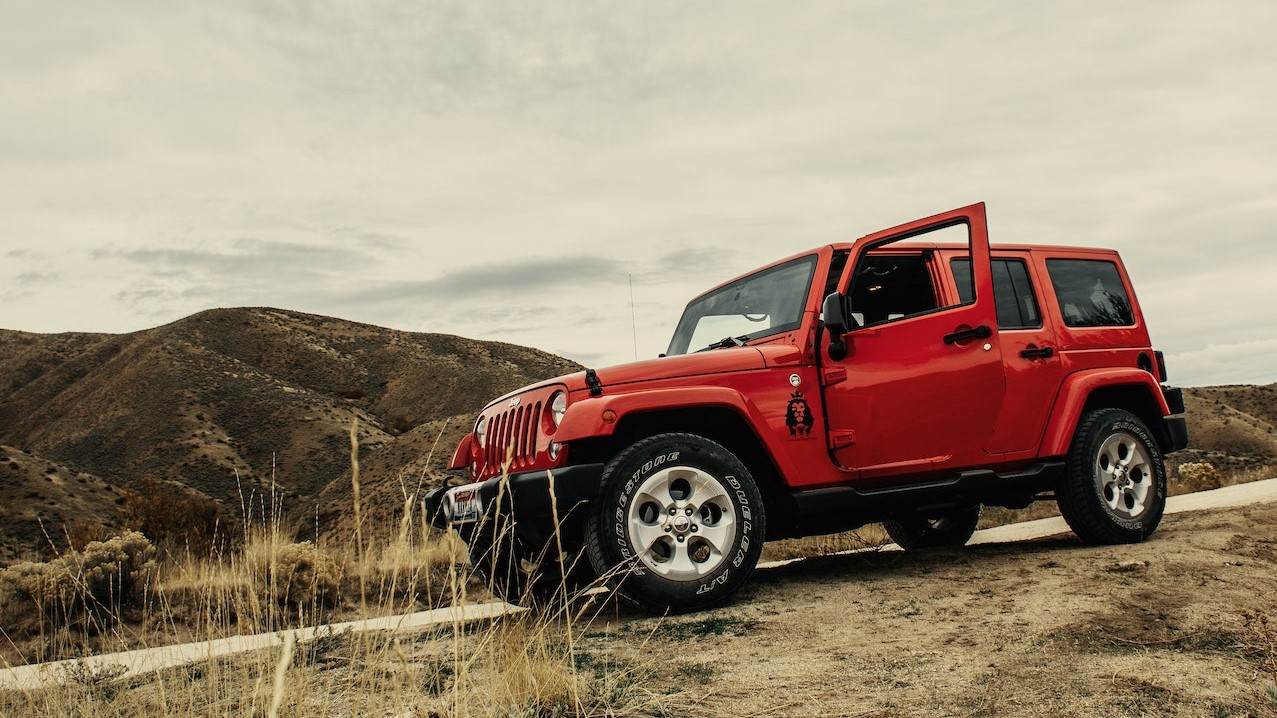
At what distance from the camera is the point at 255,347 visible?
47156 millimetres

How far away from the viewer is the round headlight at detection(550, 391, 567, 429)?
5.34 metres

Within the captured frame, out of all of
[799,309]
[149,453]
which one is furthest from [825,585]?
→ [149,453]

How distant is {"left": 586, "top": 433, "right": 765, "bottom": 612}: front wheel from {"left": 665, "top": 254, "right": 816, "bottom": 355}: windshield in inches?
49.0

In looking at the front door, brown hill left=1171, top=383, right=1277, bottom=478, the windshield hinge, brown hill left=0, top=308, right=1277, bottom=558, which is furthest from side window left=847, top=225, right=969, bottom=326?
brown hill left=1171, top=383, right=1277, bottom=478

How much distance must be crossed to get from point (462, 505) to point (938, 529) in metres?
5.10

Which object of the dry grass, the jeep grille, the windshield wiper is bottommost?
the dry grass

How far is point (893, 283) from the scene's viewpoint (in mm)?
6371

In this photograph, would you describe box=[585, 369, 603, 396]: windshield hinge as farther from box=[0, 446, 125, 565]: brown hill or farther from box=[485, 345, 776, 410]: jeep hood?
box=[0, 446, 125, 565]: brown hill

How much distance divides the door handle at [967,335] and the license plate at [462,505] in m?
3.00

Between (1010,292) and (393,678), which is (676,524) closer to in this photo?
(393,678)

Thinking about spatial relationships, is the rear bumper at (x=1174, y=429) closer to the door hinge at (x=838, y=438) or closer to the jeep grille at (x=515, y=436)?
the door hinge at (x=838, y=438)

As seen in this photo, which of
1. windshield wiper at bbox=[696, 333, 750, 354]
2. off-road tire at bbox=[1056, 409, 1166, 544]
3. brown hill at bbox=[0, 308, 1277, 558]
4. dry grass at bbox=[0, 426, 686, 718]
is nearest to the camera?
dry grass at bbox=[0, 426, 686, 718]

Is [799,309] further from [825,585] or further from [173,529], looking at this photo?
[173,529]

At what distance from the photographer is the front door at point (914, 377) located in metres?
5.73
